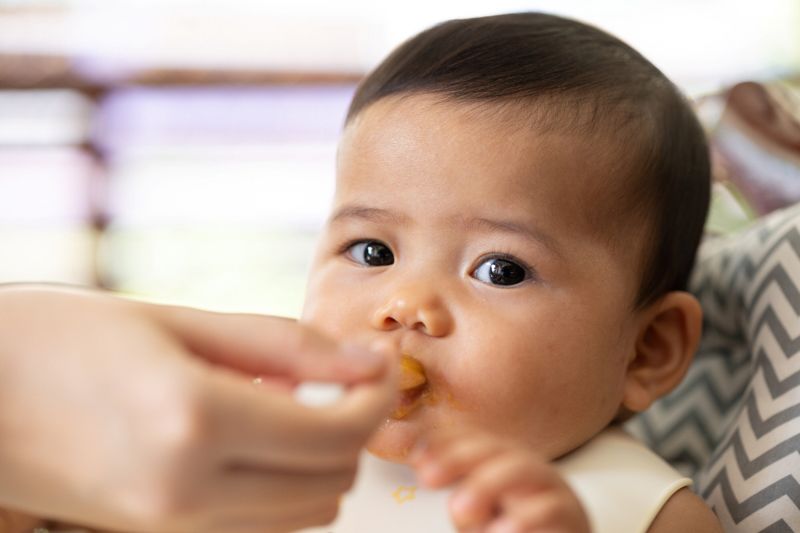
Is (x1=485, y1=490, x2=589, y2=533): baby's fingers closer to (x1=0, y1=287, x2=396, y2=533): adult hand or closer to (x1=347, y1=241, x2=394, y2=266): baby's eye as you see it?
(x1=0, y1=287, x2=396, y2=533): adult hand

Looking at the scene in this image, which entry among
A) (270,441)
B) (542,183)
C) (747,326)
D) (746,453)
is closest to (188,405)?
(270,441)

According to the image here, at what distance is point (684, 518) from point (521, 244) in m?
0.32

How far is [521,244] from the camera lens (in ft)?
3.34

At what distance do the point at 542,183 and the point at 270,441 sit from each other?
602mm

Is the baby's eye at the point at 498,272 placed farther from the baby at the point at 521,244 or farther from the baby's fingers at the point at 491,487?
the baby's fingers at the point at 491,487

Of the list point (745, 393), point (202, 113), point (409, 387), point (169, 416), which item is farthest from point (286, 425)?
point (202, 113)

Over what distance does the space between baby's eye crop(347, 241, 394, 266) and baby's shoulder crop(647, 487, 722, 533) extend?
0.39 metres

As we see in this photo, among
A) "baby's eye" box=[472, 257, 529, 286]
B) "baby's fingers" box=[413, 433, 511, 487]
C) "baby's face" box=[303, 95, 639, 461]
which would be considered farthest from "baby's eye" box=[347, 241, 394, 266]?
"baby's fingers" box=[413, 433, 511, 487]

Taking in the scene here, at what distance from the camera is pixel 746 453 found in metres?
1.08

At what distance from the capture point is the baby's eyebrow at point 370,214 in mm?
1039

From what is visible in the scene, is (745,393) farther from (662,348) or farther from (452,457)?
(452,457)

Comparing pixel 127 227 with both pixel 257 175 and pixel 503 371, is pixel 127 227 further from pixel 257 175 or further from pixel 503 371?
pixel 503 371

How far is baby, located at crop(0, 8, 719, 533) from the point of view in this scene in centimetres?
96

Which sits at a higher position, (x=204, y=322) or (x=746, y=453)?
(x=204, y=322)
